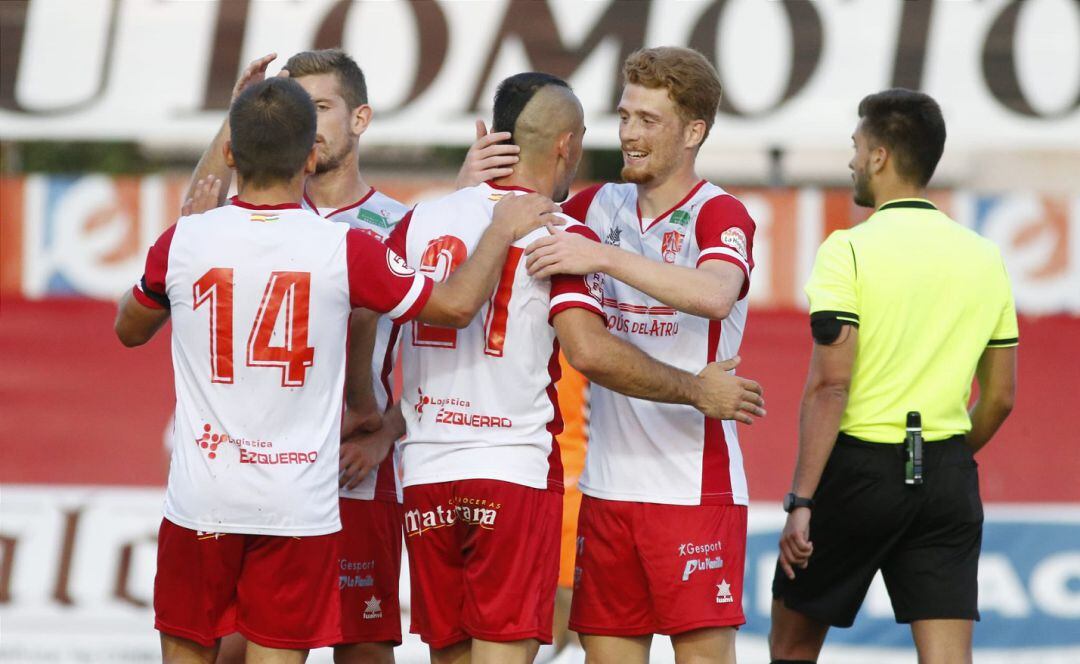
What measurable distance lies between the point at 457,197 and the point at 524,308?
1.42 ft

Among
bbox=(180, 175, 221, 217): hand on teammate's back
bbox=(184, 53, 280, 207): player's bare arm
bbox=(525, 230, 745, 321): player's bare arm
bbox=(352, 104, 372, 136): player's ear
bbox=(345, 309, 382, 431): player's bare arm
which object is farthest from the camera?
bbox=(352, 104, 372, 136): player's ear

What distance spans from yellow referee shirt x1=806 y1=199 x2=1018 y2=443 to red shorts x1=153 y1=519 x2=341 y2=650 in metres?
1.86

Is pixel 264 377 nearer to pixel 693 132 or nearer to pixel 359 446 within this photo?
pixel 359 446

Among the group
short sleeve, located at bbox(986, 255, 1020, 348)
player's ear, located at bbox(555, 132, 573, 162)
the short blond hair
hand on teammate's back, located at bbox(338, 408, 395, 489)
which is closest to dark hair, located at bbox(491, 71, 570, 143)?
player's ear, located at bbox(555, 132, 573, 162)

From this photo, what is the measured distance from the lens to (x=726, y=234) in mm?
4312

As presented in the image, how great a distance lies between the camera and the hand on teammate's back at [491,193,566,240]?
409 centimetres

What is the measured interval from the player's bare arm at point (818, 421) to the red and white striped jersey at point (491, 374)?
880 millimetres

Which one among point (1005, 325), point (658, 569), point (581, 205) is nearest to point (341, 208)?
point (581, 205)

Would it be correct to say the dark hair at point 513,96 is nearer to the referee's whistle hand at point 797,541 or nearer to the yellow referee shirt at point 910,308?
the yellow referee shirt at point 910,308

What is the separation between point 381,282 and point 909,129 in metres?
1.93

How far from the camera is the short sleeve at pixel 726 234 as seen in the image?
4285 mm

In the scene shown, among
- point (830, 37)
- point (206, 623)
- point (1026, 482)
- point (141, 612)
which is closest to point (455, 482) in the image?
point (206, 623)

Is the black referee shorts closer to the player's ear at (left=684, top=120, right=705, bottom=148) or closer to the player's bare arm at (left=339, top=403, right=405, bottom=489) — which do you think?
the player's ear at (left=684, top=120, right=705, bottom=148)

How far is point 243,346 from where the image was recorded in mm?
3828
